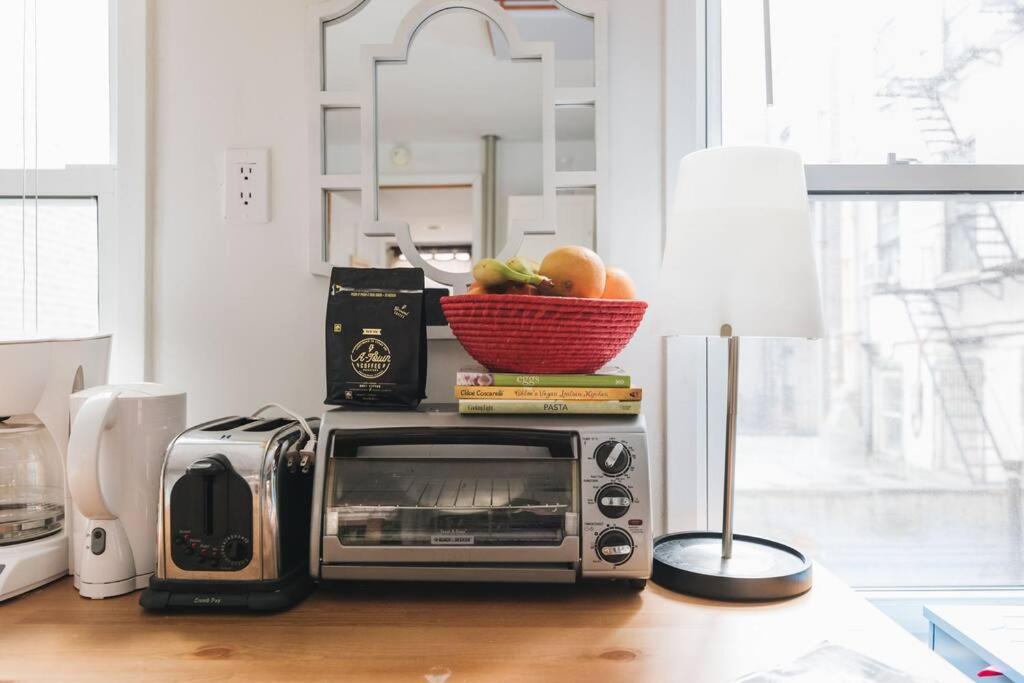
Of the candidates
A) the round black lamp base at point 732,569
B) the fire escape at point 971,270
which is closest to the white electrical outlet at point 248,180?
the round black lamp base at point 732,569

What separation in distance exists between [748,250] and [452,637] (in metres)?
0.62

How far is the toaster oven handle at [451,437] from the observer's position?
36.7 inches

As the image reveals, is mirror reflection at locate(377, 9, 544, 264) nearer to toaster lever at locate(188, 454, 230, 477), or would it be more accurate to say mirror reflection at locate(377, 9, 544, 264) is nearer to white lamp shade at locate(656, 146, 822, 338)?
white lamp shade at locate(656, 146, 822, 338)

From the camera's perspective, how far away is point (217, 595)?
0.86m

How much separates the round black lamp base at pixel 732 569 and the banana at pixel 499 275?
1.44 feet

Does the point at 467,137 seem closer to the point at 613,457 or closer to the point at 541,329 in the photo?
the point at 541,329

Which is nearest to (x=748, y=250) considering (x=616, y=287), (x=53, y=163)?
(x=616, y=287)

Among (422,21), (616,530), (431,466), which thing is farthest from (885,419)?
(422,21)

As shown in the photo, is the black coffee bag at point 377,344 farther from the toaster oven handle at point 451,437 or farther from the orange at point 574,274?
the orange at point 574,274

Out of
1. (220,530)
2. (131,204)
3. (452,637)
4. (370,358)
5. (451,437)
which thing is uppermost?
(131,204)

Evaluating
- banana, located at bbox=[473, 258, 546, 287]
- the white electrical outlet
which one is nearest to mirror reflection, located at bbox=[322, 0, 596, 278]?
the white electrical outlet

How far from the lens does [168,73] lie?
126 centimetres

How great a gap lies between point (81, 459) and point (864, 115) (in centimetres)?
139

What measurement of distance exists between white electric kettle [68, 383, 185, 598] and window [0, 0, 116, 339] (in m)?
0.44
